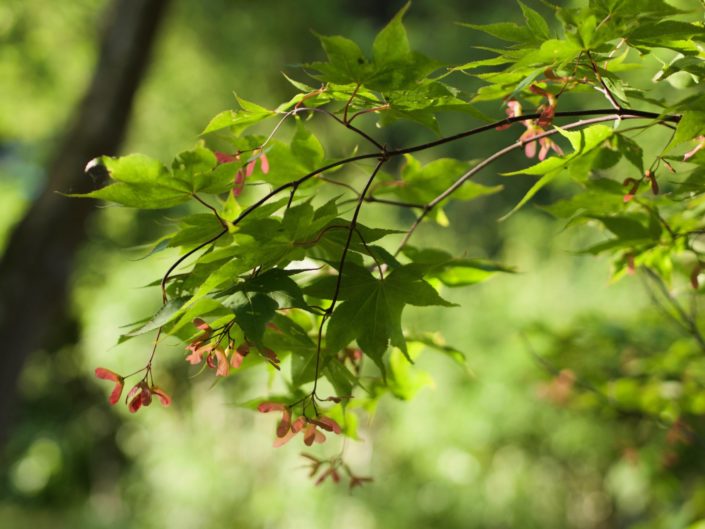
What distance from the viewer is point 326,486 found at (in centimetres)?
424

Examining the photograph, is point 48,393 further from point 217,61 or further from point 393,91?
point 393,91

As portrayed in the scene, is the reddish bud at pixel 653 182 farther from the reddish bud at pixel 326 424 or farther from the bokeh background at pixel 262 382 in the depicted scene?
the bokeh background at pixel 262 382

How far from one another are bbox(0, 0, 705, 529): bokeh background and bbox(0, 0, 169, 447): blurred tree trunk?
0.04ft

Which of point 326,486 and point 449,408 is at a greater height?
point 449,408

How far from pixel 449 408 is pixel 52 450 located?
474 cm

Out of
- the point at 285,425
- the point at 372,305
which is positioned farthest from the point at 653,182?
the point at 285,425

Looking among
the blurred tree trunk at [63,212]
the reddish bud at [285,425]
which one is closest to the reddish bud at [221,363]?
the reddish bud at [285,425]

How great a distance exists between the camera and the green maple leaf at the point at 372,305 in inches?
23.9

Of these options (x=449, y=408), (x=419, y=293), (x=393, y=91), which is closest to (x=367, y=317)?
(x=419, y=293)

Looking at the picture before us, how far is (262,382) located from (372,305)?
408 centimetres

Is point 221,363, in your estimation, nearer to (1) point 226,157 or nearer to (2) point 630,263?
(1) point 226,157

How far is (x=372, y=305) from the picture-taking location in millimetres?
615

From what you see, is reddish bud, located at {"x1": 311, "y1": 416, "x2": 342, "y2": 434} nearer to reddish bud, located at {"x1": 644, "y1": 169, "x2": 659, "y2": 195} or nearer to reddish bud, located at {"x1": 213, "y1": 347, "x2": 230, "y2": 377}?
reddish bud, located at {"x1": 213, "y1": 347, "x2": 230, "y2": 377}

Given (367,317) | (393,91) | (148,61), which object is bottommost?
(148,61)
